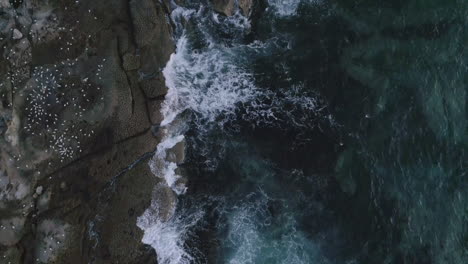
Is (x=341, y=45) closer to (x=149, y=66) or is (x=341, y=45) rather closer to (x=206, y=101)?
(x=206, y=101)

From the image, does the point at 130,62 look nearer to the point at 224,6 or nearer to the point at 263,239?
the point at 224,6

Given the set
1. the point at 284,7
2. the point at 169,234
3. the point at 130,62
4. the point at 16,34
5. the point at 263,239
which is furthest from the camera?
the point at 284,7

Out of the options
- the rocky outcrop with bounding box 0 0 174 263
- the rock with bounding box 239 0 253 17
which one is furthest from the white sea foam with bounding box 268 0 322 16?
the rocky outcrop with bounding box 0 0 174 263

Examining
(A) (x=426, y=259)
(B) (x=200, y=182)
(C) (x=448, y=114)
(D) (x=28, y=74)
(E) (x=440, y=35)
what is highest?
(D) (x=28, y=74)

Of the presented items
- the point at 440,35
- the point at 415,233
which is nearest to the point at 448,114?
the point at 440,35

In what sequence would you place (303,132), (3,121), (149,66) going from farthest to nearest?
(303,132) → (149,66) → (3,121)

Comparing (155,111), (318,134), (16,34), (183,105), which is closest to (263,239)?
(318,134)

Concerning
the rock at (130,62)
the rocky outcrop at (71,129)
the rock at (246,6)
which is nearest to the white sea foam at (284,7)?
the rock at (246,6)
